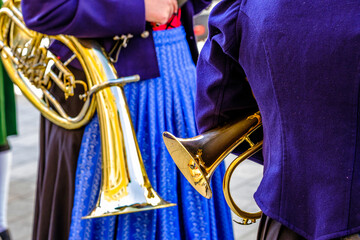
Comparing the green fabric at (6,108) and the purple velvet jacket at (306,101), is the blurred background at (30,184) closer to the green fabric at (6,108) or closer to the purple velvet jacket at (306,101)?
the green fabric at (6,108)

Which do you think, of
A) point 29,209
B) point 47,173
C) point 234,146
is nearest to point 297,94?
point 234,146

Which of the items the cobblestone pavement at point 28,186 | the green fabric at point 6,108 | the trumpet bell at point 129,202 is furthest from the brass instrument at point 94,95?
the cobblestone pavement at point 28,186

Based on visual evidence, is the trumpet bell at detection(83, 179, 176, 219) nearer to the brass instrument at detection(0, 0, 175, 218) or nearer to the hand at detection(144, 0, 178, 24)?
the brass instrument at detection(0, 0, 175, 218)

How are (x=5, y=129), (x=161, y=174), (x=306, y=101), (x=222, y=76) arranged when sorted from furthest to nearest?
(x=5, y=129) → (x=161, y=174) → (x=222, y=76) → (x=306, y=101)

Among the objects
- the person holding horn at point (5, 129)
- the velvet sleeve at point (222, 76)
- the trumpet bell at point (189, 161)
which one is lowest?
the person holding horn at point (5, 129)

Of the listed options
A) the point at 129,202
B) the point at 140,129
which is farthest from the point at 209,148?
the point at 140,129

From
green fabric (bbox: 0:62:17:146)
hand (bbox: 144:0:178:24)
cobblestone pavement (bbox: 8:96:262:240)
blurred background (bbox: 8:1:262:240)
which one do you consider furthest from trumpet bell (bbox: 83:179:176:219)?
green fabric (bbox: 0:62:17:146)

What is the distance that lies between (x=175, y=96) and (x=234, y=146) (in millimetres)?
572

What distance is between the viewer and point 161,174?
1.45m

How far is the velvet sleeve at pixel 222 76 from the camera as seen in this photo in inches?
34.2

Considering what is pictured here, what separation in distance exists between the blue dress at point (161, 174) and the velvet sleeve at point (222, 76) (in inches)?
18.0

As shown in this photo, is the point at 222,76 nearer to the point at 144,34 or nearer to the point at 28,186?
the point at 144,34

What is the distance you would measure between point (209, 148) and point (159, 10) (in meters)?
0.58

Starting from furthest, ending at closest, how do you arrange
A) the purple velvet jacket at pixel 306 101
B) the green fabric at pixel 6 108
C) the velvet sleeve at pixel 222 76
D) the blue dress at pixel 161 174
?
the green fabric at pixel 6 108
the blue dress at pixel 161 174
the velvet sleeve at pixel 222 76
the purple velvet jacket at pixel 306 101
